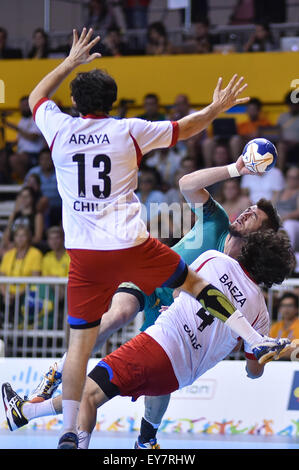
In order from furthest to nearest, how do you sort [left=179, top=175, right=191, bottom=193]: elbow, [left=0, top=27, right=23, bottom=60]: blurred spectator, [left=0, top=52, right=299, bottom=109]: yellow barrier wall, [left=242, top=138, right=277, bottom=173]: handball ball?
[left=0, top=27, right=23, bottom=60]: blurred spectator → [left=0, top=52, right=299, bottom=109]: yellow barrier wall → [left=179, top=175, right=191, bottom=193]: elbow → [left=242, top=138, right=277, bottom=173]: handball ball

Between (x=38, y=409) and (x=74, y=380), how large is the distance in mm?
602

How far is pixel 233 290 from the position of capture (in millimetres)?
5168

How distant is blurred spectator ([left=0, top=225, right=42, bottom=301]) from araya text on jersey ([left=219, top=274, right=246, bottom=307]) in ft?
14.9

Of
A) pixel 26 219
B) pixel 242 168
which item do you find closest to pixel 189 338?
pixel 242 168

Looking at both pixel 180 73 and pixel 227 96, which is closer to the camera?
pixel 227 96

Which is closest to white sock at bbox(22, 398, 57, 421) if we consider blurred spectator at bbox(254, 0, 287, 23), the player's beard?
the player's beard

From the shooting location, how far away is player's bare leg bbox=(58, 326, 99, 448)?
191 inches

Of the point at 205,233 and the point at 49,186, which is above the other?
the point at 205,233

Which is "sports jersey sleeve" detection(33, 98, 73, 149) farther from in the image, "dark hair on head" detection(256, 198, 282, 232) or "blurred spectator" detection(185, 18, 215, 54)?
"blurred spectator" detection(185, 18, 215, 54)

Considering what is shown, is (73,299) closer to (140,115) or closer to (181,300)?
(181,300)

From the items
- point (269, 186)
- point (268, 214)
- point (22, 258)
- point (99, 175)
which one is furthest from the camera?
point (269, 186)

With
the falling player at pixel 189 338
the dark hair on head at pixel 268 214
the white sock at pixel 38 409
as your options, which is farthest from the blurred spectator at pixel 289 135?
the white sock at pixel 38 409

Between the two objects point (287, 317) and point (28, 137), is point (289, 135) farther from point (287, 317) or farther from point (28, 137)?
point (28, 137)
